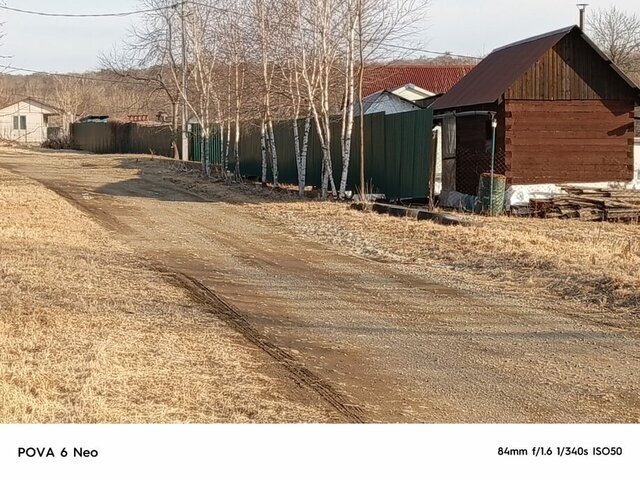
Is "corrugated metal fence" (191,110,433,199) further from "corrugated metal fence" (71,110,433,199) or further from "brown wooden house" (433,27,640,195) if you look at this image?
"brown wooden house" (433,27,640,195)

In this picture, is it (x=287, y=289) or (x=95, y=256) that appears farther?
(x=95, y=256)

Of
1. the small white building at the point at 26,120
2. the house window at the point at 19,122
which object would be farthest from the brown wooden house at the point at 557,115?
the house window at the point at 19,122

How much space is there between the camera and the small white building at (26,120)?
8138 cm

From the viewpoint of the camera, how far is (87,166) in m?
40.1

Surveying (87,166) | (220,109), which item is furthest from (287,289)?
(87,166)

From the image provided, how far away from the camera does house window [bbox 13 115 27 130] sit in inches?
3219

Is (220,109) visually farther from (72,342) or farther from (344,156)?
(72,342)

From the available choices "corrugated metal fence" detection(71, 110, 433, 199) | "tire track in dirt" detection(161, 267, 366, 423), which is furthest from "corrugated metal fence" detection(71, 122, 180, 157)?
"tire track in dirt" detection(161, 267, 366, 423)

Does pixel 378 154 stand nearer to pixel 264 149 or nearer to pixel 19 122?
pixel 264 149

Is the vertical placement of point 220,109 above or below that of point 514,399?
above

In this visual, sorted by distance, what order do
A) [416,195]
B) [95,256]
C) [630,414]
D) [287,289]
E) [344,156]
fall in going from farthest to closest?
[344,156] → [416,195] → [95,256] → [287,289] → [630,414]

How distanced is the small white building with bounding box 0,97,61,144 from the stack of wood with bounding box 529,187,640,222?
66553 mm

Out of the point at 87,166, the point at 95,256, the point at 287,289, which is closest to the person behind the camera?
the point at 287,289

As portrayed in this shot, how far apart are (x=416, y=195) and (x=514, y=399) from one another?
15.6m
